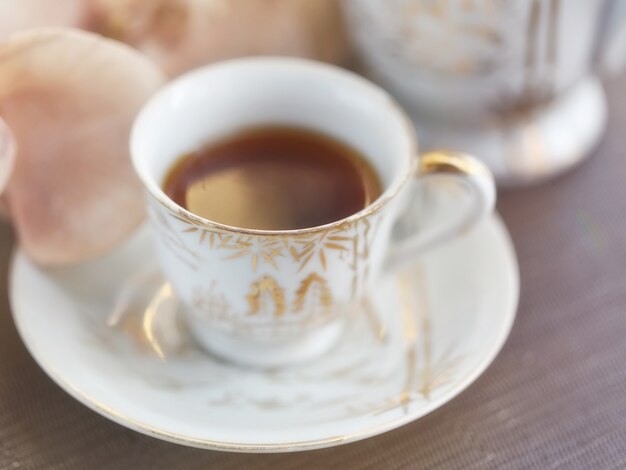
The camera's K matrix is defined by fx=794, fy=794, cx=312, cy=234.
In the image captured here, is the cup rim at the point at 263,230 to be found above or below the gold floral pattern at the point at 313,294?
above

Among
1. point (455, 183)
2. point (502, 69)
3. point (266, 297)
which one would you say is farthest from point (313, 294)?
point (502, 69)

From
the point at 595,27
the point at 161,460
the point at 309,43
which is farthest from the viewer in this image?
the point at 309,43

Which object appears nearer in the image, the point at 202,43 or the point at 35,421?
the point at 35,421

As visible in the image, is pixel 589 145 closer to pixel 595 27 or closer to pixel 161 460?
pixel 595 27

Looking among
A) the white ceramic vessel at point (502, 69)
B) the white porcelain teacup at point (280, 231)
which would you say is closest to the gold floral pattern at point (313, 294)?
the white porcelain teacup at point (280, 231)

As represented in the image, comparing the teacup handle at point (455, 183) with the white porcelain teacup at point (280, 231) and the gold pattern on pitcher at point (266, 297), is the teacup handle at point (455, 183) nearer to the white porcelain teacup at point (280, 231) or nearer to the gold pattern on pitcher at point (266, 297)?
the white porcelain teacup at point (280, 231)

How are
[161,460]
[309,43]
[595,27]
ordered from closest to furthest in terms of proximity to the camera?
[161,460] → [595,27] → [309,43]

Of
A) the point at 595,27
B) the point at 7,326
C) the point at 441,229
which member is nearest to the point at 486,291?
the point at 441,229
